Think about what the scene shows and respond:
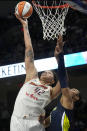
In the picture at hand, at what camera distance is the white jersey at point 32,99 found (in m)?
3.10

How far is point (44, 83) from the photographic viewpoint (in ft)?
10.8

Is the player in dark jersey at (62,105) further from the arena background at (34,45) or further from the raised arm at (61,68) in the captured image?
the arena background at (34,45)

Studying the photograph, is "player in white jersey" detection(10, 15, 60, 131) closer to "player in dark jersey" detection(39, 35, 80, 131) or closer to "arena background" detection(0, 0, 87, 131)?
"player in dark jersey" detection(39, 35, 80, 131)

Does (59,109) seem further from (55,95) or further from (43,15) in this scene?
(43,15)

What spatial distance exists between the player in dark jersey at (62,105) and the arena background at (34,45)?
191 inches

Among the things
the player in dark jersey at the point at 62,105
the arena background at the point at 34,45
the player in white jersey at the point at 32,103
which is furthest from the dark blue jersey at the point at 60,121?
the arena background at the point at 34,45

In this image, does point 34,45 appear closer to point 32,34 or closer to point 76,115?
point 32,34

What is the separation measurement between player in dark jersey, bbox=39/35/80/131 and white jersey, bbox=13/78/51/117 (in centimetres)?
12

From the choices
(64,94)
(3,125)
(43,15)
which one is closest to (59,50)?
(64,94)

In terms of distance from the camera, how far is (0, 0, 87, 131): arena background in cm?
855

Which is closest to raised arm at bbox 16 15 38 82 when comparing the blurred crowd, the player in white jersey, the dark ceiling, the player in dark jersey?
the player in white jersey

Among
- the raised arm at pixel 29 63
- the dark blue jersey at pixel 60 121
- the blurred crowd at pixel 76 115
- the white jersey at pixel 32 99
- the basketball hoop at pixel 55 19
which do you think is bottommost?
the blurred crowd at pixel 76 115

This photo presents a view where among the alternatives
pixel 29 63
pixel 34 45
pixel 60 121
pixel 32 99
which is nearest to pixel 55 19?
pixel 29 63

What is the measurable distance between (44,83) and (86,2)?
971mm
